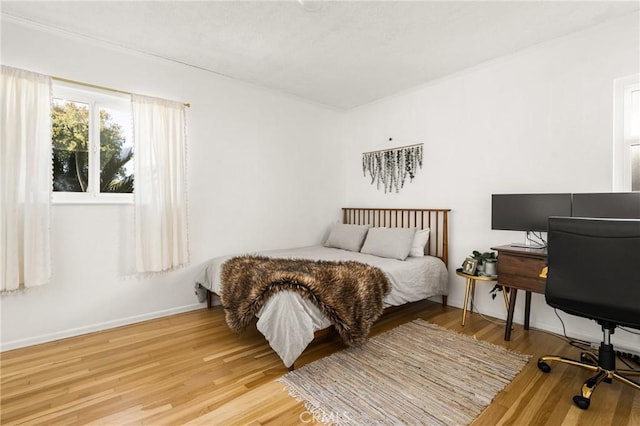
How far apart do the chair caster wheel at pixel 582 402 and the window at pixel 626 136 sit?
1662 mm

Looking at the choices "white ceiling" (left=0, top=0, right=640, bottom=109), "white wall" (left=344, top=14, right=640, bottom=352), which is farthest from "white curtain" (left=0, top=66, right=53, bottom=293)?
"white wall" (left=344, top=14, right=640, bottom=352)

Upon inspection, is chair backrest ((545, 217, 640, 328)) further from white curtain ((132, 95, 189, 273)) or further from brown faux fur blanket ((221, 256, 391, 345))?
white curtain ((132, 95, 189, 273))

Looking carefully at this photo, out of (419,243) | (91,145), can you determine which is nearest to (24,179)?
(91,145)

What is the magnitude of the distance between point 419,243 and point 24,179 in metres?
3.57

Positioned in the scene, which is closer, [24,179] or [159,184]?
[24,179]

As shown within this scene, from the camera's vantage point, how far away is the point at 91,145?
2783 mm

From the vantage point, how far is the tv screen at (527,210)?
8.25 feet

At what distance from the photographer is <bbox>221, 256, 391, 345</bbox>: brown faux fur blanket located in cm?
219

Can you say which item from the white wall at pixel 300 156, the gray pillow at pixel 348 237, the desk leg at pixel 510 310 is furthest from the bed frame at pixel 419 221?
the desk leg at pixel 510 310

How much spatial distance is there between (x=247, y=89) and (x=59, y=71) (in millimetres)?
1727

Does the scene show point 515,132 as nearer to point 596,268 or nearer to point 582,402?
point 596,268

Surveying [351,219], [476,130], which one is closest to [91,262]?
[351,219]

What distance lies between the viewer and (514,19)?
7.91 feet

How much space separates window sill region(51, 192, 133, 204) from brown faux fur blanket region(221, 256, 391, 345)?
118 centimetres
